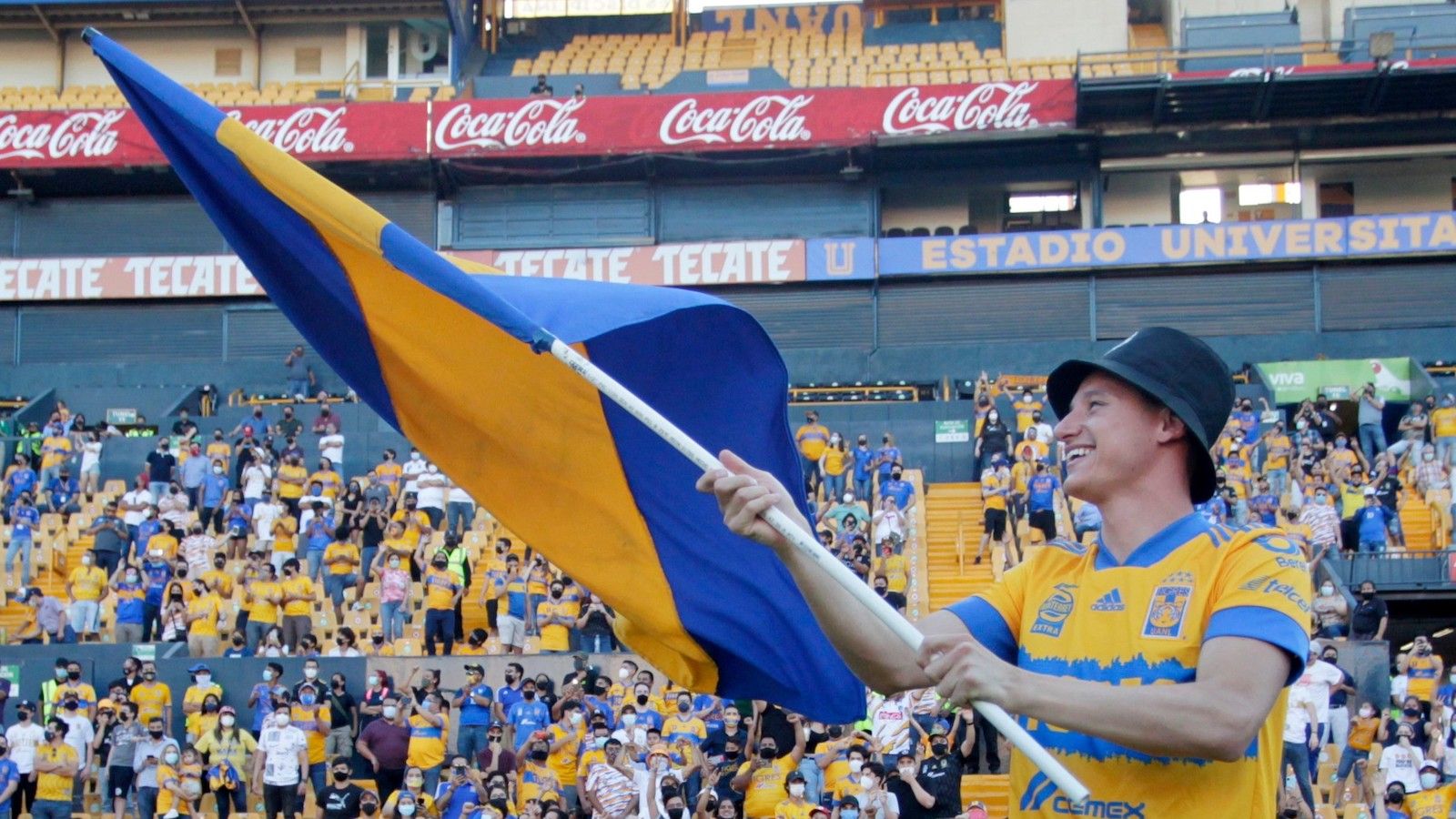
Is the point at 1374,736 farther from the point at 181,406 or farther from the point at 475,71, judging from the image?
the point at 475,71

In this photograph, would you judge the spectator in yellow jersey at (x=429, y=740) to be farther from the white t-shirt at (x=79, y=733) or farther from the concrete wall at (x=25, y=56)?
the concrete wall at (x=25, y=56)

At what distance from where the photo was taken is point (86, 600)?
2312 centimetres

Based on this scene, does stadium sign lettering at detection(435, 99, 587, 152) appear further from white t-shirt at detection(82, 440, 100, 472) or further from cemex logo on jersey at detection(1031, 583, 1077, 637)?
cemex logo on jersey at detection(1031, 583, 1077, 637)

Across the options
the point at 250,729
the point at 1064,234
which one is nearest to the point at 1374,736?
the point at 250,729

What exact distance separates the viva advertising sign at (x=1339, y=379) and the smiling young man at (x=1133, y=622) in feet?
88.1

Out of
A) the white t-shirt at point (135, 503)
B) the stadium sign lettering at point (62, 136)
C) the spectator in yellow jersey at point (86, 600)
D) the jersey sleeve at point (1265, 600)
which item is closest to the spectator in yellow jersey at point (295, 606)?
the spectator in yellow jersey at point (86, 600)

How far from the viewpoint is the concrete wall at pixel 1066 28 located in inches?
1491

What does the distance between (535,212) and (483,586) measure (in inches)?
582

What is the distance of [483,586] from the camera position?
877 inches

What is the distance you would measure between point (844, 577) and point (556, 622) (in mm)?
17799

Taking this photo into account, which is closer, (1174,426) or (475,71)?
(1174,426)

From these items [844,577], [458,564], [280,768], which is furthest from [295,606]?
[844,577]

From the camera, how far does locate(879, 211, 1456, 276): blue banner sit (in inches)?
1313

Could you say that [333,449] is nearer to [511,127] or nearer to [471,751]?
[471,751]
